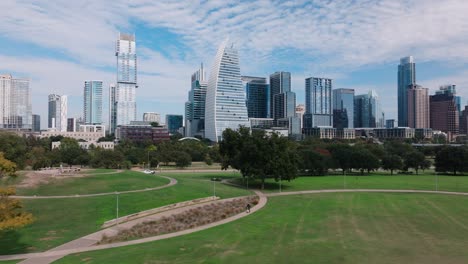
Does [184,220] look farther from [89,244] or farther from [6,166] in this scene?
[6,166]

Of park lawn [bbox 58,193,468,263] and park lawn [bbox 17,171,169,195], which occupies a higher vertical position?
park lawn [bbox 17,171,169,195]

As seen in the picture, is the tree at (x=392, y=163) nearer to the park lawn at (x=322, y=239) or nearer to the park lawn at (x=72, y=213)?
the park lawn at (x=322, y=239)

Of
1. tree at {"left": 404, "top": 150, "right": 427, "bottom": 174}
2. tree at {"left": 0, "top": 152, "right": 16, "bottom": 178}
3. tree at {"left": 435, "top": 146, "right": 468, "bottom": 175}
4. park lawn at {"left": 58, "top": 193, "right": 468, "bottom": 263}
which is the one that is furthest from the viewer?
tree at {"left": 404, "top": 150, "right": 427, "bottom": 174}

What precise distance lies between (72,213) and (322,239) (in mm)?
27307

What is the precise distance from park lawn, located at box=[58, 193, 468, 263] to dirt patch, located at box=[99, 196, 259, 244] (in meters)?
2.97

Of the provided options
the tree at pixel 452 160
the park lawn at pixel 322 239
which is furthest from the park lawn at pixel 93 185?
the tree at pixel 452 160

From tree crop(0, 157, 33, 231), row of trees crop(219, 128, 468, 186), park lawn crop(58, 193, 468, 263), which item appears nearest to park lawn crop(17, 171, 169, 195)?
row of trees crop(219, 128, 468, 186)

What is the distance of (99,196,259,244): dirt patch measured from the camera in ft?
116

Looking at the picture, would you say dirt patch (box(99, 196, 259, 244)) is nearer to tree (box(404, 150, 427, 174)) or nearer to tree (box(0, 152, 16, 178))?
tree (box(0, 152, 16, 178))

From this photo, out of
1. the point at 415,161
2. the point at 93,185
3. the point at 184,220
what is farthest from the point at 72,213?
the point at 415,161

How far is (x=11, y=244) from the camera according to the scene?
31.6 metres

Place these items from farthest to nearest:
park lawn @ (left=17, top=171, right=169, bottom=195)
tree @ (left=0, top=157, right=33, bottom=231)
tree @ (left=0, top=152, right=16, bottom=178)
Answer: park lawn @ (left=17, top=171, right=169, bottom=195)
tree @ (left=0, top=152, right=16, bottom=178)
tree @ (left=0, top=157, right=33, bottom=231)

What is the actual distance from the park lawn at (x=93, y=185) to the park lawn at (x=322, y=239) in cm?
2210

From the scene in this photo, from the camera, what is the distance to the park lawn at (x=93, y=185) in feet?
173
